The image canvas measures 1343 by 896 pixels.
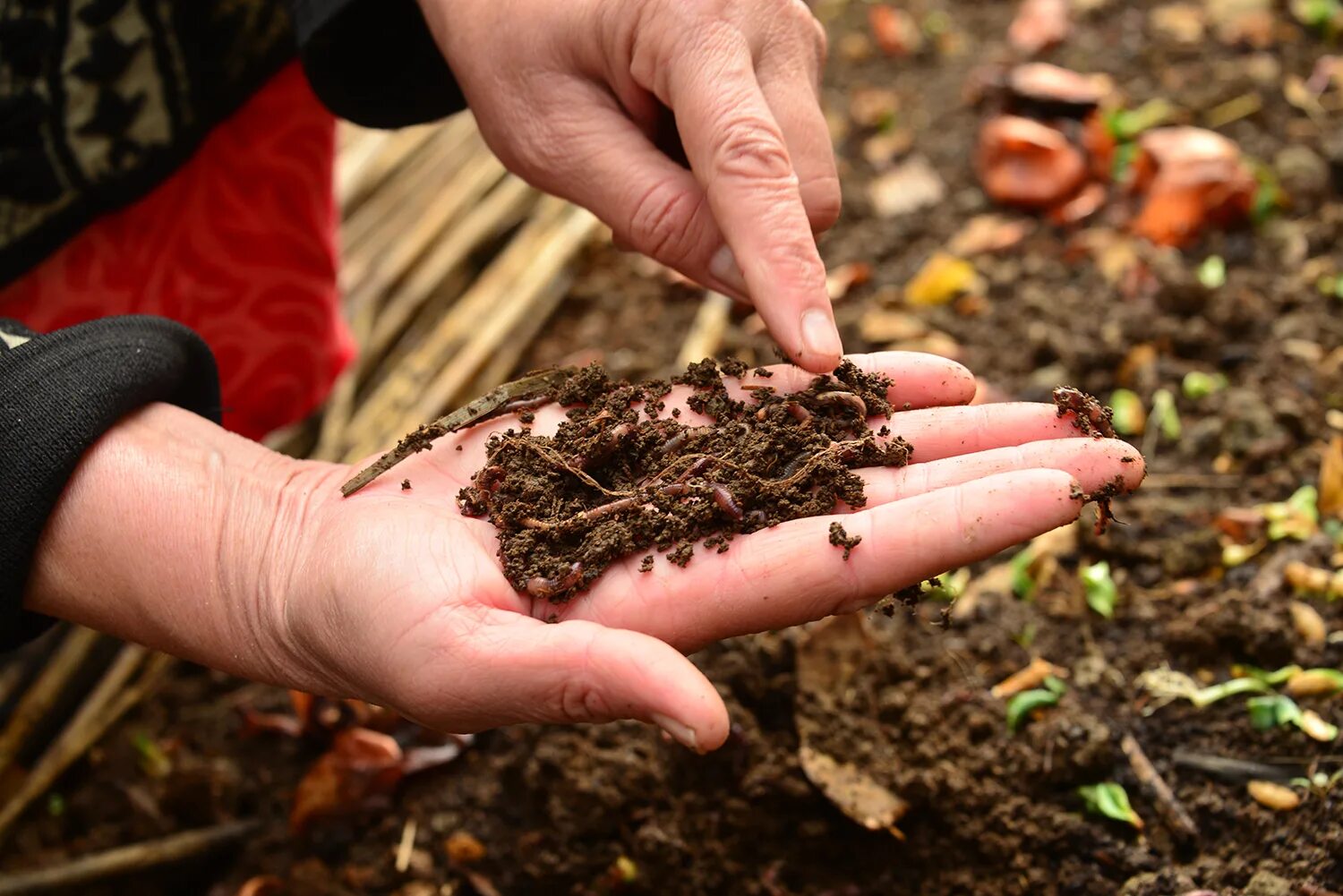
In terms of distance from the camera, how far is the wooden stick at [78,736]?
140 inches

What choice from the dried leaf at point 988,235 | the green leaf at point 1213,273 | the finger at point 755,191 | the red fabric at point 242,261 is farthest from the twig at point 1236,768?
the red fabric at point 242,261

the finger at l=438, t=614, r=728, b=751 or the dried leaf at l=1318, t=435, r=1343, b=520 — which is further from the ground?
the finger at l=438, t=614, r=728, b=751

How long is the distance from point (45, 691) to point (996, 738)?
2978mm

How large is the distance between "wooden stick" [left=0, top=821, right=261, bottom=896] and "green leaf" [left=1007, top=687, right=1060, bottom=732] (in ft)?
7.50

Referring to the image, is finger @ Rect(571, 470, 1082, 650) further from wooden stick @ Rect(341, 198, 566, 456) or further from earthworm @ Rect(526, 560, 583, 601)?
wooden stick @ Rect(341, 198, 566, 456)

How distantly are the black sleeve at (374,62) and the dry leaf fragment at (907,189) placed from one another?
2.39 meters

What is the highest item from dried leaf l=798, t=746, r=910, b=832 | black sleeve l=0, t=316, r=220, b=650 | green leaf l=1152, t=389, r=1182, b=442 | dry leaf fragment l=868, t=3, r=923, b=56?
black sleeve l=0, t=316, r=220, b=650

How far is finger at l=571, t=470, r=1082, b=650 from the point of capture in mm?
2133

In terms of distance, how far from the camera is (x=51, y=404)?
248 centimetres

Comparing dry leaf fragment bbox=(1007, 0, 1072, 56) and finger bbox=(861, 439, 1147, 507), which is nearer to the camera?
finger bbox=(861, 439, 1147, 507)

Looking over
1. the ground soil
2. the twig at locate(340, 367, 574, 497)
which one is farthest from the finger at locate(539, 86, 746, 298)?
the ground soil

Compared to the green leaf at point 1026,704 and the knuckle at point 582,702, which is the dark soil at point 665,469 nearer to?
the knuckle at point 582,702

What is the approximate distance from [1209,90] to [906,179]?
4.62 feet

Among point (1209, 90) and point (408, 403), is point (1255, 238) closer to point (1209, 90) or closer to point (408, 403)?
point (1209, 90)
